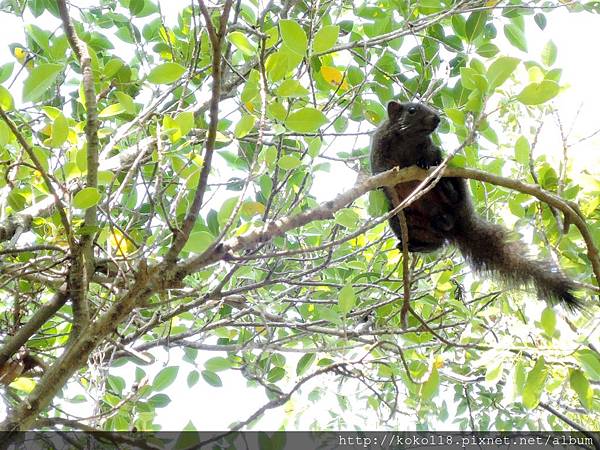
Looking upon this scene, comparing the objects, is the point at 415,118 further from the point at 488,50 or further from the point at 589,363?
the point at 589,363

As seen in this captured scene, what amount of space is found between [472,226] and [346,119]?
1.08 meters

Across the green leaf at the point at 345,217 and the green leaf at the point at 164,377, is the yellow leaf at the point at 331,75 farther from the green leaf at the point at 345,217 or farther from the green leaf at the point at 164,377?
the green leaf at the point at 164,377

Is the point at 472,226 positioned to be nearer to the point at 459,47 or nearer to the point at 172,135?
the point at 459,47

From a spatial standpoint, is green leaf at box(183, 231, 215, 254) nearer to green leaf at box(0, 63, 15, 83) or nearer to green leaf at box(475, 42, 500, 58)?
green leaf at box(0, 63, 15, 83)

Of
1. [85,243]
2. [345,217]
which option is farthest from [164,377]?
[345,217]

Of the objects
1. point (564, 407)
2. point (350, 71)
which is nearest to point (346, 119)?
point (350, 71)

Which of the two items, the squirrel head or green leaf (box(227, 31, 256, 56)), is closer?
green leaf (box(227, 31, 256, 56))

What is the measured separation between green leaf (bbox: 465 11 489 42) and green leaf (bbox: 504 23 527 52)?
142 mm

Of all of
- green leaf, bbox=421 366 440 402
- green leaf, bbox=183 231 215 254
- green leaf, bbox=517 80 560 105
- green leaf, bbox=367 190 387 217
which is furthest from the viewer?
green leaf, bbox=367 190 387 217

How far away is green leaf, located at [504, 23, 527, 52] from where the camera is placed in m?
3.76

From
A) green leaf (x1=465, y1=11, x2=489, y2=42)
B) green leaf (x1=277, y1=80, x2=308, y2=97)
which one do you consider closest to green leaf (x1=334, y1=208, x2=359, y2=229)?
green leaf (x1=277, y1=80, x2=308, y2=97)

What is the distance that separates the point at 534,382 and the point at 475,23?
2.22m

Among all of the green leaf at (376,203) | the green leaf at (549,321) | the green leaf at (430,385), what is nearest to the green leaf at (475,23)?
the green leaf at (376,203)

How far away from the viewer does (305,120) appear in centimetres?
235
